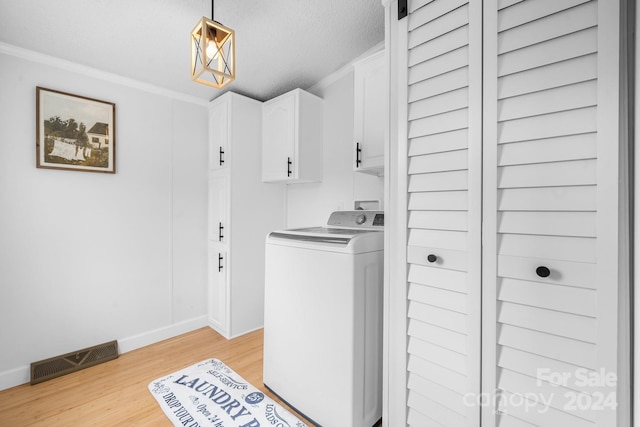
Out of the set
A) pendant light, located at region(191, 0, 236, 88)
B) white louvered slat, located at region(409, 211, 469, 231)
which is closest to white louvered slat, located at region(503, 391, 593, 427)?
white louvered slat, located at region(409, 211, 469, 231)

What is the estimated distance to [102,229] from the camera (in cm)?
250

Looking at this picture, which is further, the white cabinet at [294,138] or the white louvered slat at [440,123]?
the white cabinet at [294,138]

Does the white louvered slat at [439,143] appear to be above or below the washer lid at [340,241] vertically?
above

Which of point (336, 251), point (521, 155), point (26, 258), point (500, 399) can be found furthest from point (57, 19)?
point (500, 399)

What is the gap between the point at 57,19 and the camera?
1.82 metres

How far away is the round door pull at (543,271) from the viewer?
93 cm

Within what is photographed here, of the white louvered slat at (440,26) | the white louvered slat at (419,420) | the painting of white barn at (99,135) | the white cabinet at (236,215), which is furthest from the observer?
the white cabinet at (236,215)

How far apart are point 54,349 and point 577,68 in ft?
11.8

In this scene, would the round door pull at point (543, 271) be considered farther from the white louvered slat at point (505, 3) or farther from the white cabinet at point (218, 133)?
the white cabinet at point (218, 133)

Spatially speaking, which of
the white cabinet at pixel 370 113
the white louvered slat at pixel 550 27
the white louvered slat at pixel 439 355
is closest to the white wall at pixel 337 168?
the white cabinet at pixel 370 113

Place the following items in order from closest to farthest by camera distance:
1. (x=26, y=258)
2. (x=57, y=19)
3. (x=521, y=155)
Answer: (x=521, y=155) → (x=57, y=19) → (x=26, y=258)

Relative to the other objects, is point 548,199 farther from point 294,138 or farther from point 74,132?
point 74,132

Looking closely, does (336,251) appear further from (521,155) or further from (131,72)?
(131,72)

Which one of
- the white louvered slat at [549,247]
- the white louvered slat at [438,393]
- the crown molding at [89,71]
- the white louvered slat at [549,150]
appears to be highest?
the crown molding at [89,71]
